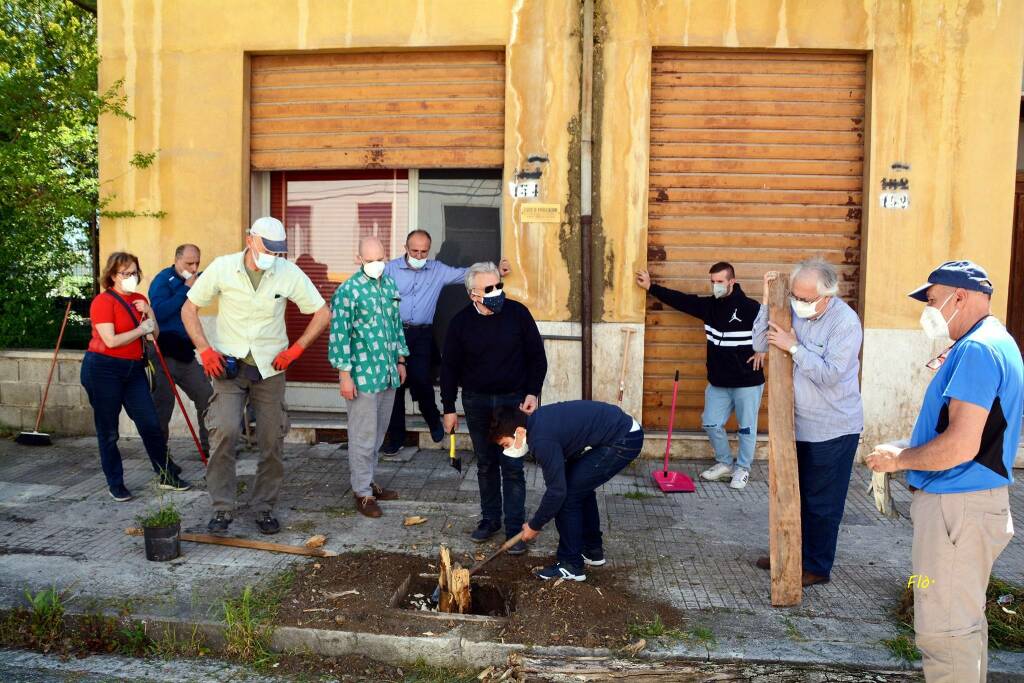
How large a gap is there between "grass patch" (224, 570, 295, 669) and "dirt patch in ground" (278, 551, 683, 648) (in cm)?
8

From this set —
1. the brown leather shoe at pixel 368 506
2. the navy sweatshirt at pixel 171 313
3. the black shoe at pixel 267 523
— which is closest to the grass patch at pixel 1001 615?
the brown leather shoe at pixel 368 506

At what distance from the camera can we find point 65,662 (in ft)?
12.9

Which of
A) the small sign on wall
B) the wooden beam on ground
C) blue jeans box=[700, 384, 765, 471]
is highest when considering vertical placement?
the small sign on wall

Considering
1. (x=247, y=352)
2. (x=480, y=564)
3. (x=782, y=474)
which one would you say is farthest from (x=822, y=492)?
(x=247, y=352)

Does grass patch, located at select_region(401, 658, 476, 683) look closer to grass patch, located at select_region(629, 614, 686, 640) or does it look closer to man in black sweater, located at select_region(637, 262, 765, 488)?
grass patch, located at select_region(629, 614, 686, 640)

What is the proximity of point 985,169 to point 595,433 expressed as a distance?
17.3 feet

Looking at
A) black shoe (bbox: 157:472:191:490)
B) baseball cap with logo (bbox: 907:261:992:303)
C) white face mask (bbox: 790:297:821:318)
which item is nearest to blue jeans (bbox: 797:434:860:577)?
white face mask (bbox: 790:297:821:318)

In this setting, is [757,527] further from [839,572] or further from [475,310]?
[475,310]

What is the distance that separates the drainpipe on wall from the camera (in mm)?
7668

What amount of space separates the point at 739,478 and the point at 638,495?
3.19 feet

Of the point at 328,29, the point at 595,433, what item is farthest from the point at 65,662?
the point at 328,29

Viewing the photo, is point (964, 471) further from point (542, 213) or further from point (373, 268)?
point (542, 213)

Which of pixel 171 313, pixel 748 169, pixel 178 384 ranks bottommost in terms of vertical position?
pixel 178 384

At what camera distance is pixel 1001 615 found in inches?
163
